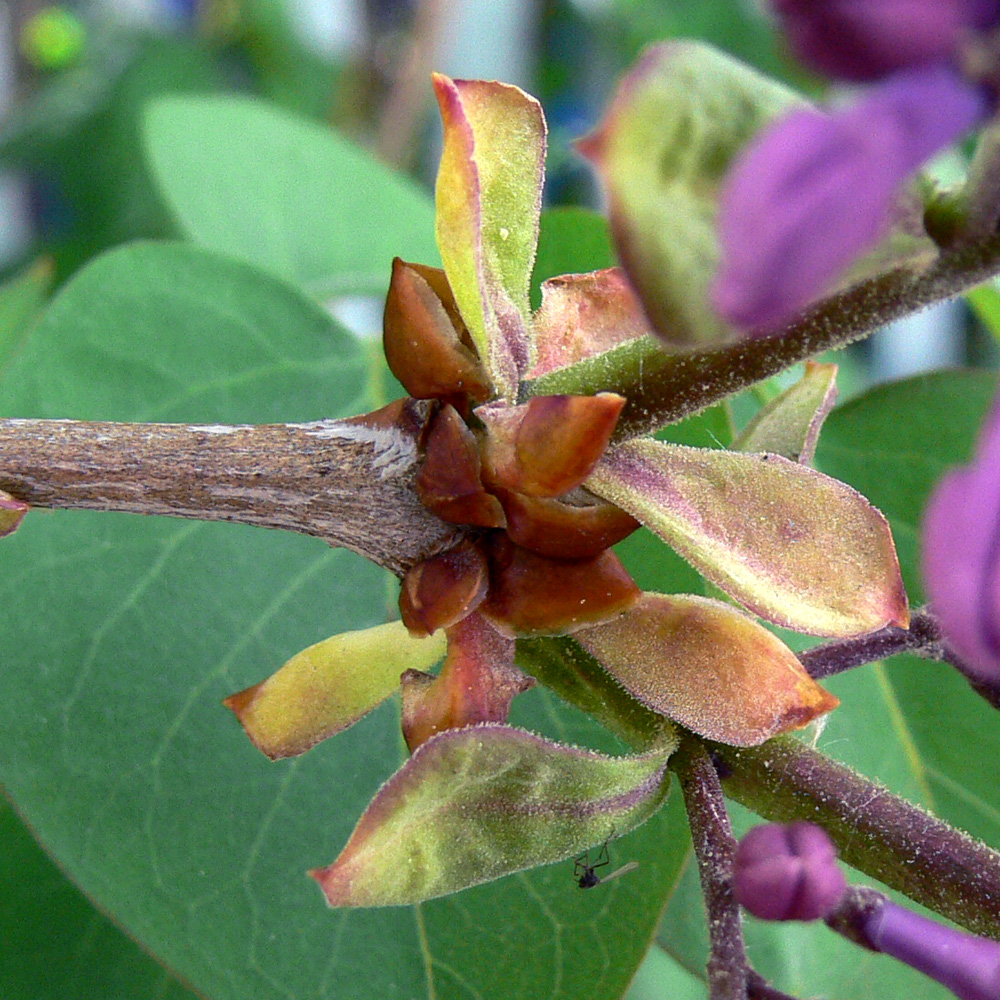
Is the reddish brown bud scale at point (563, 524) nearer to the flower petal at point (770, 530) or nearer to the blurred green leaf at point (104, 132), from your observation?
the flower petal at point (770, 530)

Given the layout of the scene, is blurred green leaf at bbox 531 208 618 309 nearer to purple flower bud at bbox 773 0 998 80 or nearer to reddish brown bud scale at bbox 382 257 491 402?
reddish brown bud scale at bbox 382 257 491 402

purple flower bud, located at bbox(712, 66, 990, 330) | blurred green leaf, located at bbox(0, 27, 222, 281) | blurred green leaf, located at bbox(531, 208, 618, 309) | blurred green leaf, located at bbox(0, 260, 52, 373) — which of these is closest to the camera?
purple flower bud, located at bbox(712, 66, 990, 330)

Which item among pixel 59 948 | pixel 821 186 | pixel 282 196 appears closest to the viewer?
pixel 821 186

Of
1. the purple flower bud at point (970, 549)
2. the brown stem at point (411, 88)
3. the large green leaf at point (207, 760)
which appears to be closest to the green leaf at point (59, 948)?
the large green leaf at point (207, 760)

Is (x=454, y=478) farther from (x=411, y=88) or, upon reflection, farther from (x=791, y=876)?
(x=411, y=88)

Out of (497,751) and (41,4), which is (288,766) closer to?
(497,751)

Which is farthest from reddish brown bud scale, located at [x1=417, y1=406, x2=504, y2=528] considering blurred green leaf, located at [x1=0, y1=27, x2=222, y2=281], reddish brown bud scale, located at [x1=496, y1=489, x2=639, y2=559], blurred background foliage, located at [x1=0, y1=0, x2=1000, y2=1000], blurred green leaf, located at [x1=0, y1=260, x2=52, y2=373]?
blurred green leaf, located at [x1=0, y1=27, x2=222, y2=281]

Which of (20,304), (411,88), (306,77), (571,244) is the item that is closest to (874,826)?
(571,244)
